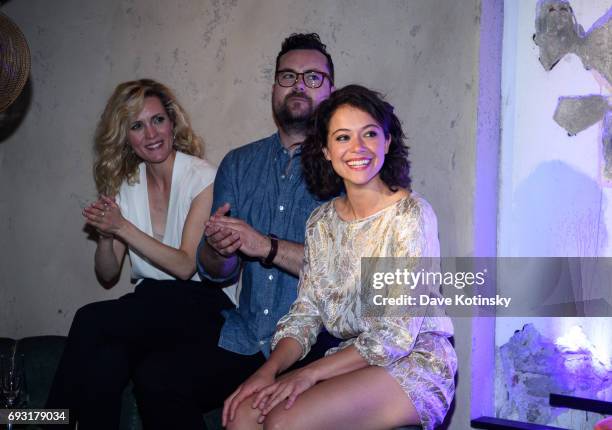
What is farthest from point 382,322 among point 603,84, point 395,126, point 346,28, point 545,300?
point 346,28

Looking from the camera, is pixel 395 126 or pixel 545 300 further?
pixel 545 300

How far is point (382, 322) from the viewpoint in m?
2.44

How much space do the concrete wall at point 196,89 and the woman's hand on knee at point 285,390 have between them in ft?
3.12

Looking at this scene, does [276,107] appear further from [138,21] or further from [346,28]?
[138,21]

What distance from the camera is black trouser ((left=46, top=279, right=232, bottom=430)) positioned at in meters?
2.84

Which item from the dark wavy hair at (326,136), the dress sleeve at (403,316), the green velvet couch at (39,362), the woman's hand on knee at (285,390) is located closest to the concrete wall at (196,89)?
the green velvet couch at (39,362)

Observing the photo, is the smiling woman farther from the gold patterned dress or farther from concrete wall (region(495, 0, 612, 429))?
concrete wall (region(495, 0, 612, 429))

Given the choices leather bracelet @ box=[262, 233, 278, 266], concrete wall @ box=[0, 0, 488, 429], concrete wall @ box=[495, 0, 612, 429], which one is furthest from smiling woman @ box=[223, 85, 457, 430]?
concrete wall @ box=[495, 0, 612, 429]

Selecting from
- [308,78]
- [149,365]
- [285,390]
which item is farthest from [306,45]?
[285,390]

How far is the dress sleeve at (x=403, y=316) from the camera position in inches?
94.3

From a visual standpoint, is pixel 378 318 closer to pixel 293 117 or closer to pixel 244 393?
pixel 244 393

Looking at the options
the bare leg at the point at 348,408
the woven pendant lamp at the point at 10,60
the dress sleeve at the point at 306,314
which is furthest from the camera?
the woven pendant lamp at the point at 10,60

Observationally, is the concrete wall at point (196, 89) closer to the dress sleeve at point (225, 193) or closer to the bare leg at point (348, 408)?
the dress sleeve at point (225, 193)

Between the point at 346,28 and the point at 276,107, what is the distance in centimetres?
54
